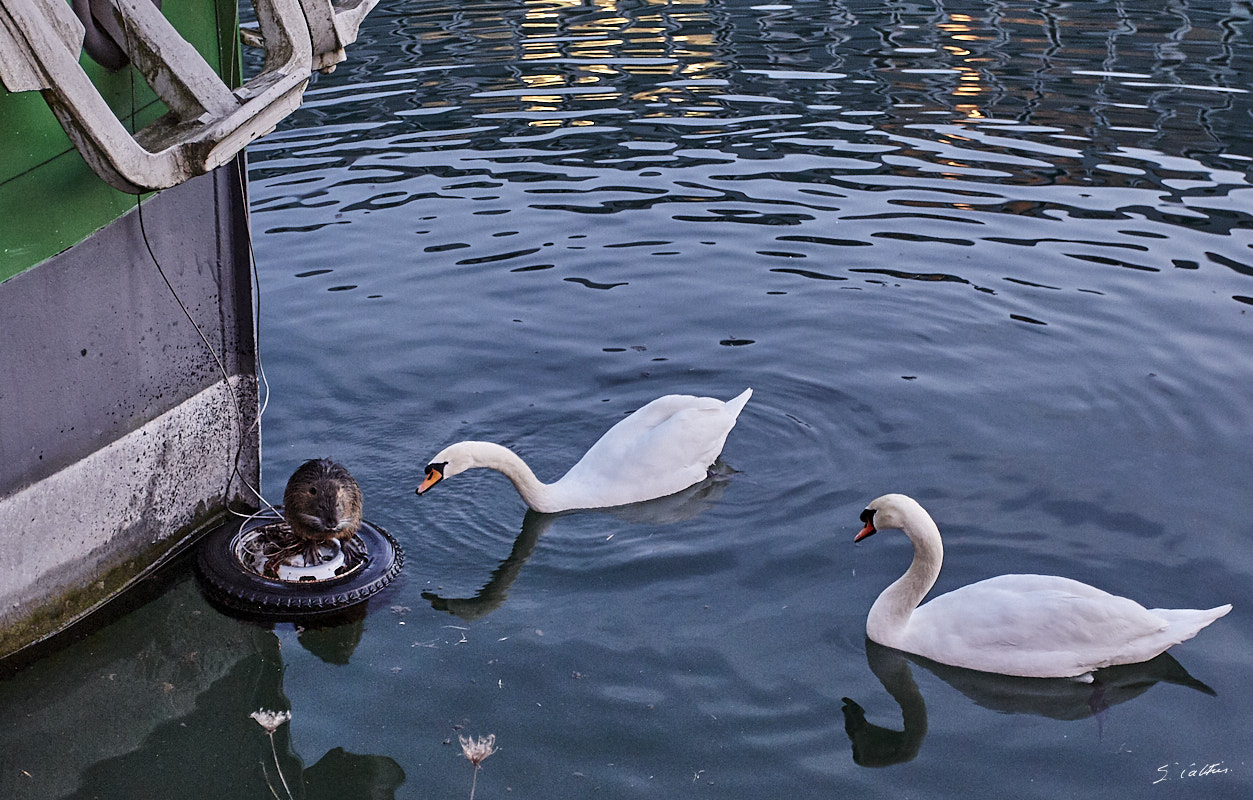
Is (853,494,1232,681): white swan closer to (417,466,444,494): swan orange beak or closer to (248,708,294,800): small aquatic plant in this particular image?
(417,466,444,494): swan orange beak

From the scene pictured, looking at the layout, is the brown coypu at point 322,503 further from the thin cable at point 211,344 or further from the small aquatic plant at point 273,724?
the small aquatic plant at point 273,724

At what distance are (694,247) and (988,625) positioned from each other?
6553 millimetres

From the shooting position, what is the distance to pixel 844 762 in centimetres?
563

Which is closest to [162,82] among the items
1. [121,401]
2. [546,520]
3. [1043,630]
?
[121,401]

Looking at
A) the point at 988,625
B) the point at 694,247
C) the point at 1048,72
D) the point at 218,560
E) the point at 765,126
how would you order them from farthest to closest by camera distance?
the point at 1048,72, the point at 765,126, the point at 694,247, the point at 218,560, the point at 988,625

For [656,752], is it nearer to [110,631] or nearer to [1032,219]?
[110,631]

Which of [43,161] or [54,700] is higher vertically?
[43,161]

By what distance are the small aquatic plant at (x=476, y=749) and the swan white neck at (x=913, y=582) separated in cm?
207

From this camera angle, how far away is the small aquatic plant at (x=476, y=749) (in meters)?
4.45

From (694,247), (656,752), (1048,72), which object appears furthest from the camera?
(1048,72)

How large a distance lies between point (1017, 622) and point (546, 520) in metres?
2.88

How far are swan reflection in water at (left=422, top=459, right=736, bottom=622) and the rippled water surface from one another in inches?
1.0

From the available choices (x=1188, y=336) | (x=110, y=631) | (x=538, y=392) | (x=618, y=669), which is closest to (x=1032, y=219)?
(x=1188, y=336)

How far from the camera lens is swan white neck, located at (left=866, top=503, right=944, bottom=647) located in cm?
633
